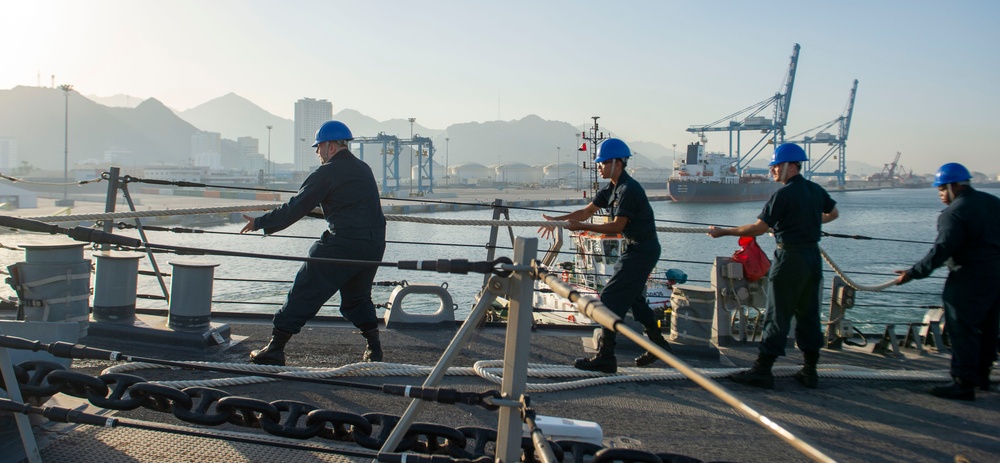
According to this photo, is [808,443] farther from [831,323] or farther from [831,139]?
[831,139]

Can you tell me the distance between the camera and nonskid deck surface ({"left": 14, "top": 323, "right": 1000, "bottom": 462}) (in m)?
3.03

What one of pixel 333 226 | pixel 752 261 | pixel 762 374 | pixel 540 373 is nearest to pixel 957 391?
pixel 762 374

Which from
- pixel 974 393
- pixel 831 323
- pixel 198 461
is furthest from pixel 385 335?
pixel 974 393

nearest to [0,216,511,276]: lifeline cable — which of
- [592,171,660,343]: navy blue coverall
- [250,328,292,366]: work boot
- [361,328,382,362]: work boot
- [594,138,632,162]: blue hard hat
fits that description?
[250,328,292,366]: work boot

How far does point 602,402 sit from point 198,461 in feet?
7.01

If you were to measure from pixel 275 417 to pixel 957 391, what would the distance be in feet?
13.5

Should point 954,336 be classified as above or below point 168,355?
above

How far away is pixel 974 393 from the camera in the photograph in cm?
431

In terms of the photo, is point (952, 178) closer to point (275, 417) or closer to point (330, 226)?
point (330, 226)

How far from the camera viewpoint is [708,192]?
3199 inches

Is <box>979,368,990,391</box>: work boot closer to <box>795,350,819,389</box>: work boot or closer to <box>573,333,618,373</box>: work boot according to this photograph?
<box>795,350,819,389</box>: work boot

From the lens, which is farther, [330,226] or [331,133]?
[331,133]

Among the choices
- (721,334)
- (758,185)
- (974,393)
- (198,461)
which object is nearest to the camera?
(198,461)

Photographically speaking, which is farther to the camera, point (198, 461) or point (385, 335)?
point (385, 335)
